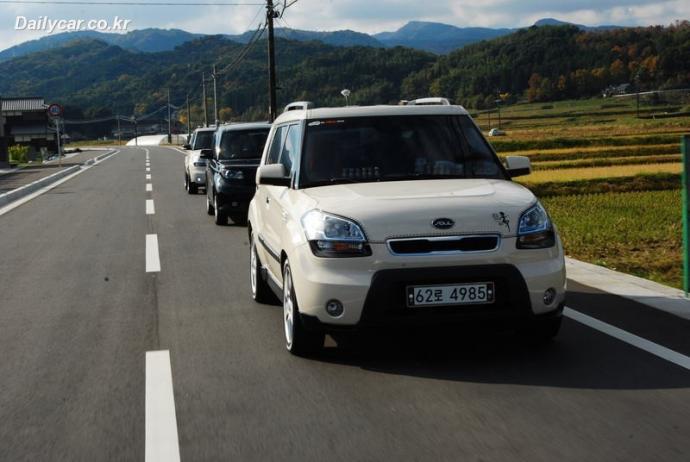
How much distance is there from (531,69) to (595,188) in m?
102

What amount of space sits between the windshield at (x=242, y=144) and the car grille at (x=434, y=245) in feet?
32.3

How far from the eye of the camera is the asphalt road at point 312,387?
12.1 feet

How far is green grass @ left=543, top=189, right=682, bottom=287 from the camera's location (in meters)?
9.43

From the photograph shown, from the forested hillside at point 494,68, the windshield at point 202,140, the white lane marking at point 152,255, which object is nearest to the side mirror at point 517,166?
the white lane marking at point 152,255

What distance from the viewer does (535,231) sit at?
16.5 feet

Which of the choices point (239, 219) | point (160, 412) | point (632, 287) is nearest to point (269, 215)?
point (160, 412)

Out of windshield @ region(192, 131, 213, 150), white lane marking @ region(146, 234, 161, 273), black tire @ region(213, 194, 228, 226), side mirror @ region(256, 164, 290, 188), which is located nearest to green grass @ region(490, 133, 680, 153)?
windshield @ region(192, 131, 213, 150)

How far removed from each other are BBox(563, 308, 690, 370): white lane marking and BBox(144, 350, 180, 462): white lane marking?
2.97 m

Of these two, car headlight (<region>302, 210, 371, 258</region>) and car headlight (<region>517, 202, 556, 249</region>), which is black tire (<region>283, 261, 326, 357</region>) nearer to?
car headlight (<region>302, 210, 371, 258</region>)

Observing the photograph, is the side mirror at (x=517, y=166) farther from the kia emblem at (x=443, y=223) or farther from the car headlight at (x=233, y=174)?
the car headlight at (x=233, y=174)

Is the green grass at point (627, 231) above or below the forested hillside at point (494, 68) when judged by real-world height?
below

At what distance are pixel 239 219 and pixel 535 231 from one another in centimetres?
987

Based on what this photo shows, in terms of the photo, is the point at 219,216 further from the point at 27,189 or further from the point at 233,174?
the point at 27,189

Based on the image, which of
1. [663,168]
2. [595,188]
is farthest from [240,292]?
[663,168]
